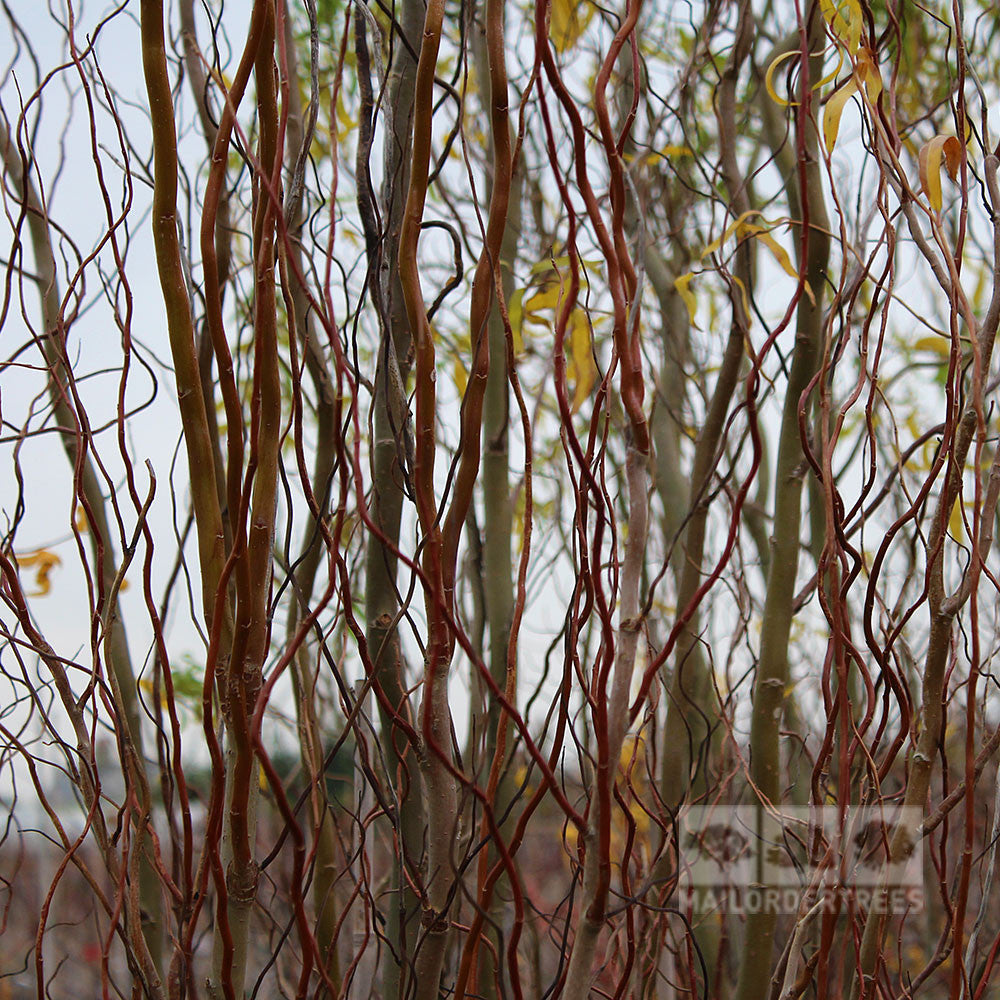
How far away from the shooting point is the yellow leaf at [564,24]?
0.99 m

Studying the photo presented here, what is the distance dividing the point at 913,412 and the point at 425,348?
1314 millimetres

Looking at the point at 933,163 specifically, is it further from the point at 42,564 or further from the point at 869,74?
the point at 42,564

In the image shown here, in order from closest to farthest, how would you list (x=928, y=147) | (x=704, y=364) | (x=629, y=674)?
(x=629, y=674) → (x=928, y=147) → (x=704, y=364)

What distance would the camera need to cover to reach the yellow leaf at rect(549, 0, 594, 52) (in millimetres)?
988

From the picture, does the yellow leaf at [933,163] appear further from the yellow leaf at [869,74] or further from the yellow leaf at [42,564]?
the yellow leaf at [42,564]

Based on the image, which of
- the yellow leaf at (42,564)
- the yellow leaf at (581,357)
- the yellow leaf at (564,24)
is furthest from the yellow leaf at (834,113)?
the yellow leaf at (42,564)

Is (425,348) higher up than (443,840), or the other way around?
(425,348)

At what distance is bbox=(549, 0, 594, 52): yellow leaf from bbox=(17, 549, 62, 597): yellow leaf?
67 cm

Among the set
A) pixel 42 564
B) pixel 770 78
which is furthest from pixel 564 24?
pixel 42 564

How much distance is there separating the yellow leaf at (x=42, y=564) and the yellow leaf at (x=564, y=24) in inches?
26.3

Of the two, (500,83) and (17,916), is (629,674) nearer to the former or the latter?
(500,83)

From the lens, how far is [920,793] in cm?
57

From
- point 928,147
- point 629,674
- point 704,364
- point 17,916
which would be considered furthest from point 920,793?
point 17,916

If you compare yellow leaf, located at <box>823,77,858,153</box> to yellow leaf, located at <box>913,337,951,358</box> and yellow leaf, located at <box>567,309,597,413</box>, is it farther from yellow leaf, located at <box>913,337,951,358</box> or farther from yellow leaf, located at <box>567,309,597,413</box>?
yellow leaf, located at <box>913,337,951,358</box>
